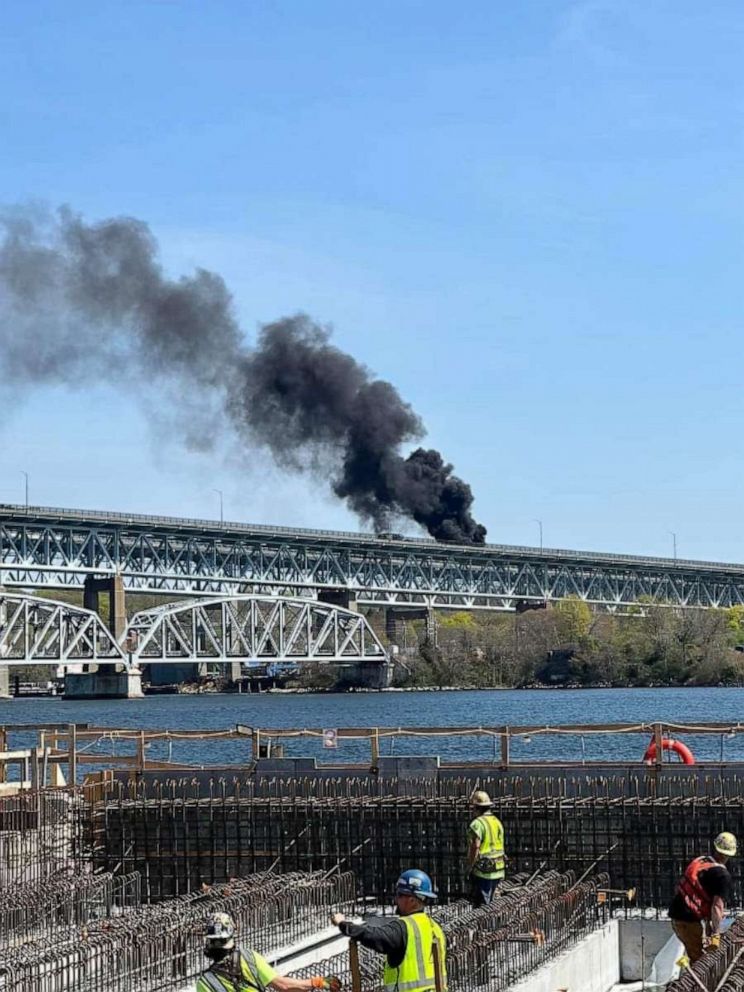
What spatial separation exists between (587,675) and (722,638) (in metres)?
12.6

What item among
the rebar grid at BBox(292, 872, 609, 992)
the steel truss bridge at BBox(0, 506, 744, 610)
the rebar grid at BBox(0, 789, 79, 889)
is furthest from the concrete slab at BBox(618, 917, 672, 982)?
the steel truss bridge at BBox(0, 506, 744, 610)

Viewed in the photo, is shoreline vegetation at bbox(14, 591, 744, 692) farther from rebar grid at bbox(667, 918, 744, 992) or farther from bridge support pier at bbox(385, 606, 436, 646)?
rebar grid at bbox(667, 918, 744, 992)

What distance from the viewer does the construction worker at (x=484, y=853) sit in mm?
18750

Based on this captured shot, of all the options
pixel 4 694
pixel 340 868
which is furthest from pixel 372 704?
pixel 340 868

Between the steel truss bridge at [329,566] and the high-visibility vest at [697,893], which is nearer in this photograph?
the high-visibility vest at [697,893]

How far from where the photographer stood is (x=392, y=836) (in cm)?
2492

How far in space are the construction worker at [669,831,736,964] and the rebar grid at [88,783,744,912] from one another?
7.11 metres

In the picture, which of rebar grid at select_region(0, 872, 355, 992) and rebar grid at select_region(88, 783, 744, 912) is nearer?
rebar grid at select_region(0, 872, 355, 992)

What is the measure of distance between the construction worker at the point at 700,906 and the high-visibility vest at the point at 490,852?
3.34 metres

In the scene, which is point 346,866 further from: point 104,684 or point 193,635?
point 193,635

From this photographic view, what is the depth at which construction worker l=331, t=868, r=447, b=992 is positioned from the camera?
465 inches

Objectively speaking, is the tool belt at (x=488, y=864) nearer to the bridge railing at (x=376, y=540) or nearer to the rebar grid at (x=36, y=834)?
the rebar grid at (x=36, y=834)

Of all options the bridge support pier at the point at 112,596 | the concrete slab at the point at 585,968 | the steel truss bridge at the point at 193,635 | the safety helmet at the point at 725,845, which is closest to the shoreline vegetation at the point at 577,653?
the steel truss bridge at the point at 193,635

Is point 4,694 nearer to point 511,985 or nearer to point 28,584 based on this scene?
point 28,584
